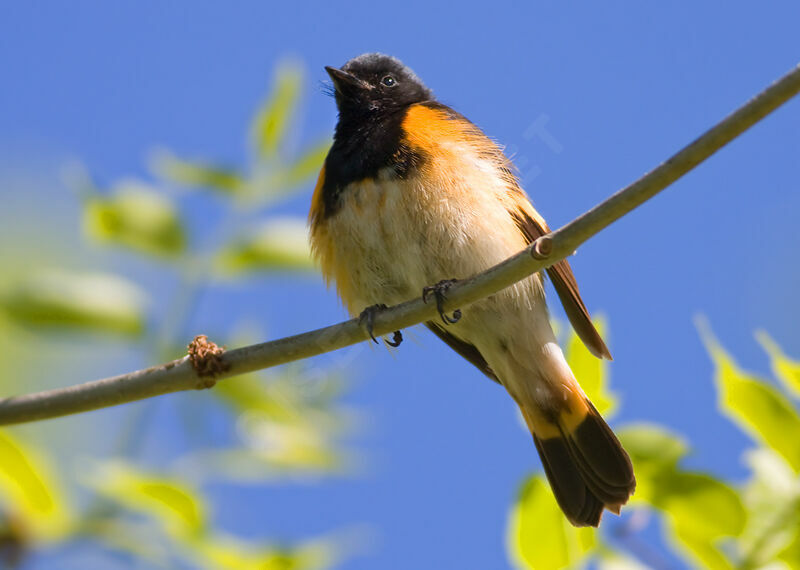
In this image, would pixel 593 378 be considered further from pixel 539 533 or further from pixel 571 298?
pixel 571 298

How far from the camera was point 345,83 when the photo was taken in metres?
4.36

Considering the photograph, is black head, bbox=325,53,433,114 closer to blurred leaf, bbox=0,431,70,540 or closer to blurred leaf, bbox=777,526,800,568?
blurred leaf, bbox=0,431,70,540

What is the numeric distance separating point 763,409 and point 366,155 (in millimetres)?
2193

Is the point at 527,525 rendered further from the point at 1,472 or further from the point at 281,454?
the point at 1,472

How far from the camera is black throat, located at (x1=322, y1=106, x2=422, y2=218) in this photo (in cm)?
370

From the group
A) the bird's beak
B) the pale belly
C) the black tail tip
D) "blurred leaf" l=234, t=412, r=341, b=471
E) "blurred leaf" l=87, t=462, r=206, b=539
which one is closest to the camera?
"blurred leaf" l=87, t=462, r=206, b=539

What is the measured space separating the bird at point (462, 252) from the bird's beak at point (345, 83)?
5.8 inches

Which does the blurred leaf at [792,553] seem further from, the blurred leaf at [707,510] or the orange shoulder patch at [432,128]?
the orange shoulder patch at [432,128]

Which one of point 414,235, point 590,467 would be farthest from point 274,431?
point 590,467

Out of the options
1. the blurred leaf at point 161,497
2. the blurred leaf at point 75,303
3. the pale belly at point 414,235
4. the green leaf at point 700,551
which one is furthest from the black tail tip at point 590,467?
the blurred leaf at point 75,303

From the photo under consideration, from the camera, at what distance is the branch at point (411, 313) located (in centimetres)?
180

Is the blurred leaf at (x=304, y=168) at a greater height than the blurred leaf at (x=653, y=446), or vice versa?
the blurred leaf at (x=304, y=168)

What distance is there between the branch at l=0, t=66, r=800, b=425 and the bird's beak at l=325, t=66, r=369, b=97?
1.83m

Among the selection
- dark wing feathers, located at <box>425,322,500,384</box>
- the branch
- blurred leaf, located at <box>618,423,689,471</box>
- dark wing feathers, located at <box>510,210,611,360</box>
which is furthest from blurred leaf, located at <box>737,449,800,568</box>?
dark wing feathers, located at <box>425,322,500,384</box>
